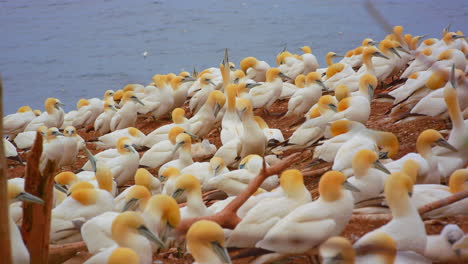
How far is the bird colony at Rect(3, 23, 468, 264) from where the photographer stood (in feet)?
10.6

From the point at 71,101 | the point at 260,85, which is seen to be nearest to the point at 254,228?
the point at 260,85

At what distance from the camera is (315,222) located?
3.33m

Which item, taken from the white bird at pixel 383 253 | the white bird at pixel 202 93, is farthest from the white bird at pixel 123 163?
the white bird at pixel 383 253

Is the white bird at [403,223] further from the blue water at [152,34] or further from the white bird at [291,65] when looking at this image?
the blue water at [152,34]

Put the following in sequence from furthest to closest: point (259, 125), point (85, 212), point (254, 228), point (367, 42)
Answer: point (367, 42) → point (259, 125) → point (85, 212) → point (254, 228)

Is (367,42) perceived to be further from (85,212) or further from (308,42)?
(85,212)

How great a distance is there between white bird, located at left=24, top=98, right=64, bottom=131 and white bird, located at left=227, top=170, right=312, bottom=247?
5005mm

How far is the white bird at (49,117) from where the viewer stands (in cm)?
827

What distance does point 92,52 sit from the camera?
12.8 metres

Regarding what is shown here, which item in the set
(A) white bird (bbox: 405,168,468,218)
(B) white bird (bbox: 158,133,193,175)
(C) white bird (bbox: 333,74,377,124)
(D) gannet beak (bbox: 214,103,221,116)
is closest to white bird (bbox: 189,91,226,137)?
(D) gannet beak (bbox: 214,103,221,116)

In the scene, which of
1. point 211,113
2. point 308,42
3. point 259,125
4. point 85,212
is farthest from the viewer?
point 308,42

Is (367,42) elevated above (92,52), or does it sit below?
above

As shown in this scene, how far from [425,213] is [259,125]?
328cm

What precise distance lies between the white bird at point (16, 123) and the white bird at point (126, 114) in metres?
1.07
